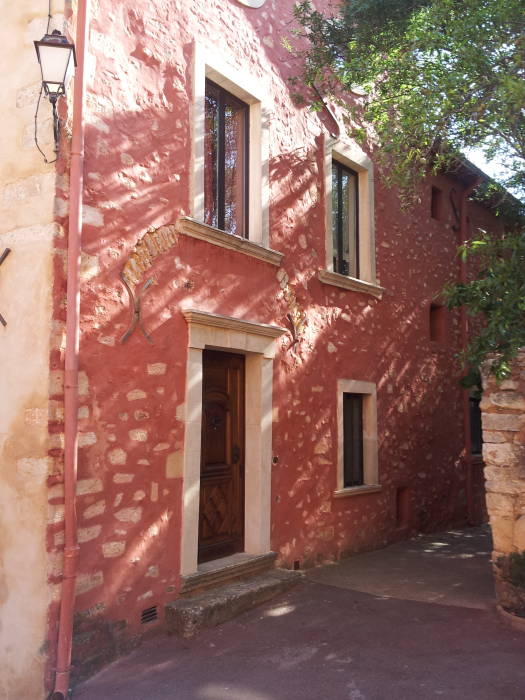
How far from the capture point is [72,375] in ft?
14.0

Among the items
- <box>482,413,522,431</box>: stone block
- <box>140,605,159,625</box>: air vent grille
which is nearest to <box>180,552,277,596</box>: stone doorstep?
<box>140,605,159,625</box>: air vent grille

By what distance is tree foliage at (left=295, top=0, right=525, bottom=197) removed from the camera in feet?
17.7

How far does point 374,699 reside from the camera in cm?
386

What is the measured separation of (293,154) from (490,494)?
399 centimetres

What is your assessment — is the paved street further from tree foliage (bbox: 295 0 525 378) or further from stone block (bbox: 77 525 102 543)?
tree foliage (bbox: 295 0 525 378)

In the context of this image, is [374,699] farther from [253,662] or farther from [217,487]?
[217,487]

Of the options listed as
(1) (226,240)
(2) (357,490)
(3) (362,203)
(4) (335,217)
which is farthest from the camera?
(3) (362,203)

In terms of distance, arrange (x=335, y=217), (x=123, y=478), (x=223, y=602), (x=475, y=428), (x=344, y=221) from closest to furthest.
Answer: (x=123, y=478) < (x=223, y=602) < (x=335, y=217) < (x=344, y=221) < (x=475, y=428)

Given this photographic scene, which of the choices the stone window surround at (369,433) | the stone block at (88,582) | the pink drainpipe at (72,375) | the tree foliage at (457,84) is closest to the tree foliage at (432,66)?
the tree foliage at (457,84)

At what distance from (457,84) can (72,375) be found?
13.2ft

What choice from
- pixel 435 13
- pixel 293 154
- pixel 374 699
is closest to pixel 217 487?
pixel 374 699

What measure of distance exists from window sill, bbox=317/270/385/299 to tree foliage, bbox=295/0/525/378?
48.8 inches

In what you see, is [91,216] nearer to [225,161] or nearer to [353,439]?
[225,161]

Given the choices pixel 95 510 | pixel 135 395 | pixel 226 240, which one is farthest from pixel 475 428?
pixel 95 510
